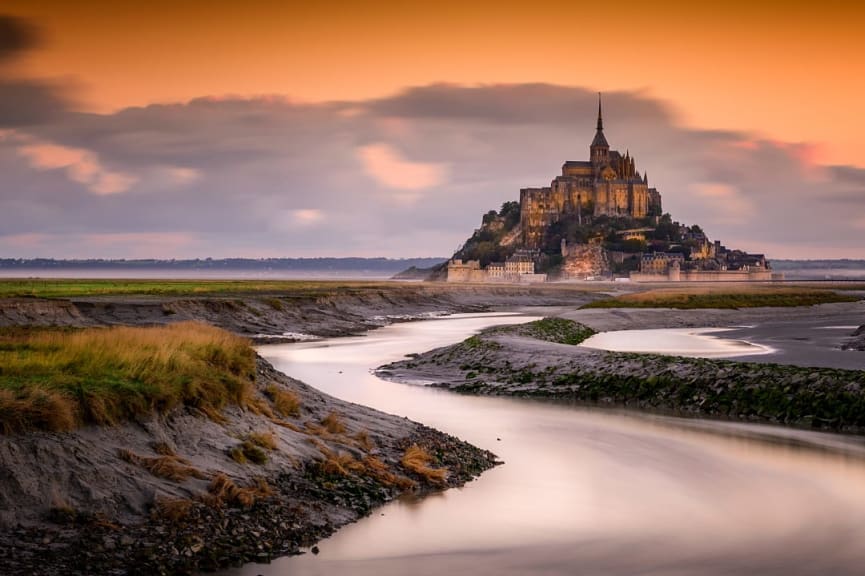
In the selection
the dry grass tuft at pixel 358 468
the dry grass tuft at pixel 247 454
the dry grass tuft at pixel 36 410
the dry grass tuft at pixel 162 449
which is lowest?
the dry grass tuft at pixel 358 468

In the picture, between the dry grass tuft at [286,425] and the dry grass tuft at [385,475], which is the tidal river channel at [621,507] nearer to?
the dry grass tuft at [385,475]

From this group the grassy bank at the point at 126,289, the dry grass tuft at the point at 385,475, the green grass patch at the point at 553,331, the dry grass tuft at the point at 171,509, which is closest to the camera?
the dry grass tuft at the point at 171,509

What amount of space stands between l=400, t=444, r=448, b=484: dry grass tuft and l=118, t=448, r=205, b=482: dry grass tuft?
13.4 feet

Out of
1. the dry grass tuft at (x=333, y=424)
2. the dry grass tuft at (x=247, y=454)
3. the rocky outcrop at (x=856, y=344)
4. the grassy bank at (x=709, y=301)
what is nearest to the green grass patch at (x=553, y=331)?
the rocky outcrop at (x=856, y=344)

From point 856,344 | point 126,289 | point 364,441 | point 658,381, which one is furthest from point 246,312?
point 364,441

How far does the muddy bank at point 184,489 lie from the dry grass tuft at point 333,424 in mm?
424

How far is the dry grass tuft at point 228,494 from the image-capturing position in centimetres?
1203

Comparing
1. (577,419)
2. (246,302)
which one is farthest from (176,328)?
(246,302)

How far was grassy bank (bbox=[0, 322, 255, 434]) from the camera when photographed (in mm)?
12367

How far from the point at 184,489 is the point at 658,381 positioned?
16979 mm

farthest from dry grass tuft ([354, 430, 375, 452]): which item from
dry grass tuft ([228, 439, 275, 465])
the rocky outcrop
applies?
the rocky outcrop

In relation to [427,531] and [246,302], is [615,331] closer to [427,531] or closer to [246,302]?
[246,302]

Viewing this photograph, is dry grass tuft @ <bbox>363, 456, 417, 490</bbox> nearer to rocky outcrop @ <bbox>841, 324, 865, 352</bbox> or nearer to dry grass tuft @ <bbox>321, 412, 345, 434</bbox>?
dry grass tuft @ <bbox>321, 412, 345, 434</bbox>

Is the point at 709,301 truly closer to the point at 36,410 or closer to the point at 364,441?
the point at 364,441
